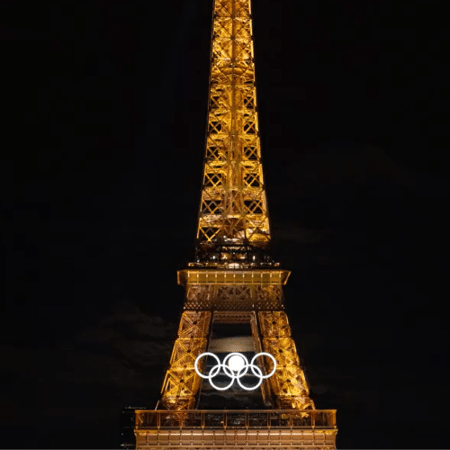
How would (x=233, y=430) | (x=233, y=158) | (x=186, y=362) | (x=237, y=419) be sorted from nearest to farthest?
(x=233, y=430) → (x=237, y=419) → (x=186, y=362) → (x=233, y=158)

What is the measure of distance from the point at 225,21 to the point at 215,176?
5582mm

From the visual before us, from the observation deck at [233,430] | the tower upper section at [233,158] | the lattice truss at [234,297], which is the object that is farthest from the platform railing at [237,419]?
the tower upper section at [233,158]

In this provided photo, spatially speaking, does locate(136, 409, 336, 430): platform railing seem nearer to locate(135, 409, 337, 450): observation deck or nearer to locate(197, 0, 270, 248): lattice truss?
locate(135, 409, 337, 450): observation deck

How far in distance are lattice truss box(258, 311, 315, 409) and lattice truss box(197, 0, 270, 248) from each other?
2.60 metres

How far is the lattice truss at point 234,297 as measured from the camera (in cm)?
2800

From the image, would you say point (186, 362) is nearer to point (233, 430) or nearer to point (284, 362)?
point (233, 430)

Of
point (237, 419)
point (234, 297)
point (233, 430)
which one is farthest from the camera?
point (234, 297)

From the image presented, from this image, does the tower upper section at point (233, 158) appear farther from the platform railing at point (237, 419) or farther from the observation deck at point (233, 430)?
the observation deck at point (233, 430)

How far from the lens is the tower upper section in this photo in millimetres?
29000

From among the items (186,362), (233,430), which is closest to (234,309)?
(186,362)

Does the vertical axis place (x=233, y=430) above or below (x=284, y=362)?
below

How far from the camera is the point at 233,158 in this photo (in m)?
29.8

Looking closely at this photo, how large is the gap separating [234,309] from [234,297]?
18.2 inches

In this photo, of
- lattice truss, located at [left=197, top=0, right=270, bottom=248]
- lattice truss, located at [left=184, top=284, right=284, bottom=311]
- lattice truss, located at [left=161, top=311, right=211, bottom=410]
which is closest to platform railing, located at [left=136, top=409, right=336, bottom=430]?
lattice truss, located at [left=161, top=311, right=211, bottom=410]
